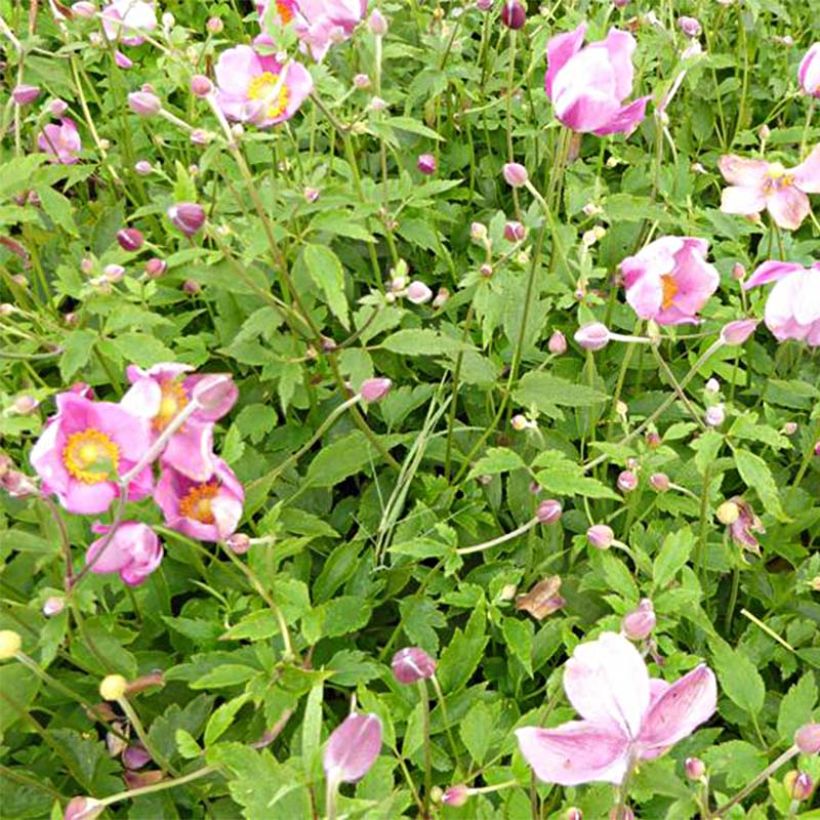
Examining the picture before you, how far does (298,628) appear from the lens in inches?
54.5

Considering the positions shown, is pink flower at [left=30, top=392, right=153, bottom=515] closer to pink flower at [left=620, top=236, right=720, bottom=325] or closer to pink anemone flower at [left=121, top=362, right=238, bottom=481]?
pink anemone flower at [left=121, top=362, right=238, bottom=481]

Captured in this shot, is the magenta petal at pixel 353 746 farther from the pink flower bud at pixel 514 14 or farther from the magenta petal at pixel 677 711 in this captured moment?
the pink flower bud at pixel 514 14

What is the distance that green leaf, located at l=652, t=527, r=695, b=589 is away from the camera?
1.33 meters

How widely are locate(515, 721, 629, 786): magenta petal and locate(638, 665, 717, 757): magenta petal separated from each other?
0.02 m

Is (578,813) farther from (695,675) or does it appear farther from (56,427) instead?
A: (56,427)

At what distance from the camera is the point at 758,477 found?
55.3 inches

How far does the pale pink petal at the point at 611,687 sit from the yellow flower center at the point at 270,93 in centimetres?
88

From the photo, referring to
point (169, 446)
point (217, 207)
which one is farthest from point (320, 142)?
point (169, 446)

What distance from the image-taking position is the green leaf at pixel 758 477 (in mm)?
1403

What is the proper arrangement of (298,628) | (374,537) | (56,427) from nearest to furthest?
1. (56,427)
2. (298,628)
3. (374,537)

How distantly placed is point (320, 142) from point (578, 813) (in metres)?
1.58

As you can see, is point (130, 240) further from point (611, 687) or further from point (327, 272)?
point (611, 687)

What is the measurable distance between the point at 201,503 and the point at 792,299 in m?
0.83

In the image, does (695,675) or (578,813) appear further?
(578,813)
